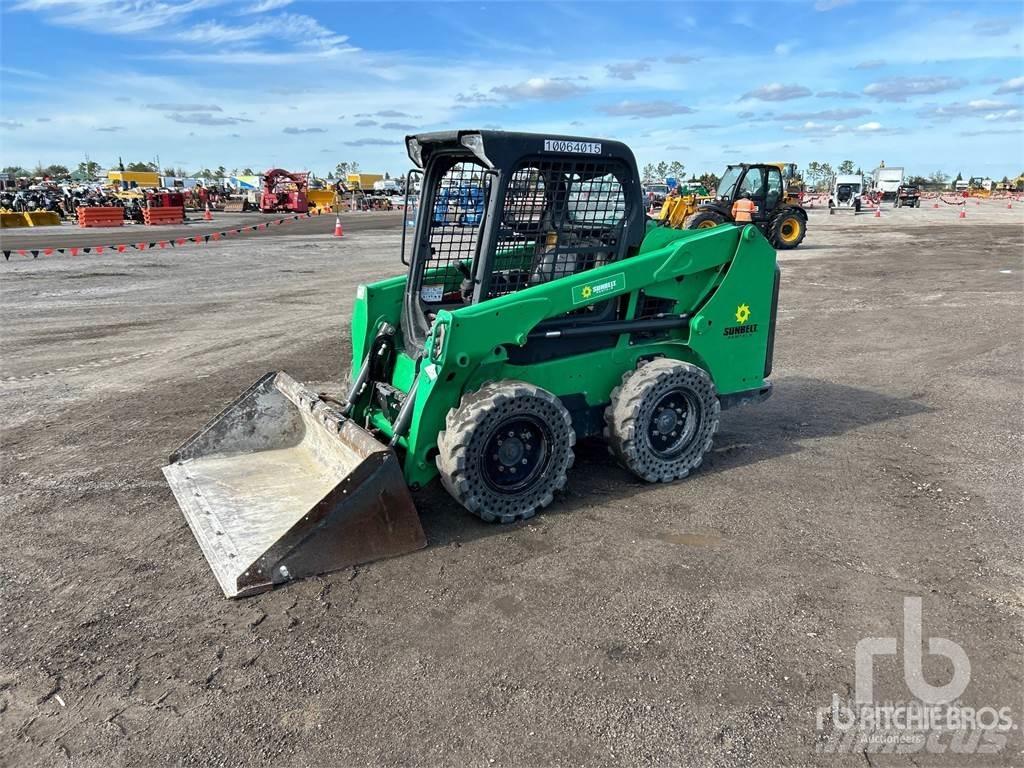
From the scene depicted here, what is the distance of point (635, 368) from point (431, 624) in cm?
226

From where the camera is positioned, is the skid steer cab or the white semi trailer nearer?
the skid steer cab

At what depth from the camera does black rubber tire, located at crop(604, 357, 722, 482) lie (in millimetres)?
4496

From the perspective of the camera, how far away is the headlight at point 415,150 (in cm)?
469

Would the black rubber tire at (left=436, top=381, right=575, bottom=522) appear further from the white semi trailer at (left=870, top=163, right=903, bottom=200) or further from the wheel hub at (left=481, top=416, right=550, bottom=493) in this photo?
the white semi trailer at (left=870, top=163, right=903, bottom=200)

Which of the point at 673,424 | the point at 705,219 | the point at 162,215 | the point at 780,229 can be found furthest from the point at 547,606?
the point at 162,215

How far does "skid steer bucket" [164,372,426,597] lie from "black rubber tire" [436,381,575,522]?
33 cm

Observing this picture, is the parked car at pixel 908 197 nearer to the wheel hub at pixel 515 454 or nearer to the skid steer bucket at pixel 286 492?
the wheel hub at pixel 515 454

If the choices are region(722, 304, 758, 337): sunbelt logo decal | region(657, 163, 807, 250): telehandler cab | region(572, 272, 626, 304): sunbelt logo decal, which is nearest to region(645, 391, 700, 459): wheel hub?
region(722, 304, 758, 337): sunbelt logo decal

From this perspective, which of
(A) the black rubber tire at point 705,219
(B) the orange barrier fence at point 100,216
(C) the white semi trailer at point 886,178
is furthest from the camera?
(C) the white semi trailer at point 886,178

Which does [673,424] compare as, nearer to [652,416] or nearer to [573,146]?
[652,416]

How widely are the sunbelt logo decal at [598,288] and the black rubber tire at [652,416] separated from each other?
57 cm

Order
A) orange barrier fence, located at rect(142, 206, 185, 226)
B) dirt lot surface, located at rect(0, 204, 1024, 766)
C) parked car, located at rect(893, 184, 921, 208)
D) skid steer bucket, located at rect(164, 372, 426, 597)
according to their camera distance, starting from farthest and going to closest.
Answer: parked car, located at rect(893, 184, 921, 208) → orange barrier fence, located at rect(142, 206, 185, 226) → skid steer bucket, located at rect(164, 372, 426, 597) → dirt lot surface, located at rect(0, 204, 1024, 766)

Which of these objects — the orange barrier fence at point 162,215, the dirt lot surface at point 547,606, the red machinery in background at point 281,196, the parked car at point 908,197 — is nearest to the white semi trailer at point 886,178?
the parked car at point 908,197

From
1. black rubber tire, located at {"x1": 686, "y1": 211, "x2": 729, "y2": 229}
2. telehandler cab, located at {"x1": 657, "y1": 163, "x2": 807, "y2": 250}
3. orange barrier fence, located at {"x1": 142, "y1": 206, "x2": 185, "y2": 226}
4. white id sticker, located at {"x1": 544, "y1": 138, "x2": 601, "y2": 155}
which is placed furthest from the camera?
orange barrier fence, located at {"x1": 142, "y1": 206, "x2": 185, "y2": 226}
